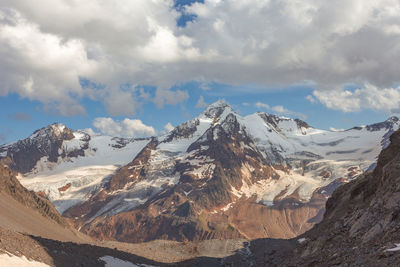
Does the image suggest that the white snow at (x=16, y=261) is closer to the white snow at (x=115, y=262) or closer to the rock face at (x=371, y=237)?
the white snow at (x=115, y=262)

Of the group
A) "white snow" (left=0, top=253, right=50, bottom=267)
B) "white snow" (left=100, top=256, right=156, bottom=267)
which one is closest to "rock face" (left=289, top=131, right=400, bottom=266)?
"white snow" (left=0, top=253, right=50, bottom=267)

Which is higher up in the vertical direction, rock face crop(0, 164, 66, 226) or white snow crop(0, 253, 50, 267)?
rock face crop(0, 164, 66, 226)

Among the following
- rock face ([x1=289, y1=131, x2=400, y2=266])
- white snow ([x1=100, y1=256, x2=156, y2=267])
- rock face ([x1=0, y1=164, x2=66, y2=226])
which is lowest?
white snow ([x1=100, y1=256, x2=156, y2=267])

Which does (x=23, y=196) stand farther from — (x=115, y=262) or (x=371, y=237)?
(x=371, y=237)

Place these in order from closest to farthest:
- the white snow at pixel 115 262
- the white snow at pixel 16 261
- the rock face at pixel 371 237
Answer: the rock face at pixel 371 237 → the white snow at pixel 16 261 → the white snow at pixel 115 262

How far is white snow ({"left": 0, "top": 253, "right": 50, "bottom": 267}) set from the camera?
4138cm

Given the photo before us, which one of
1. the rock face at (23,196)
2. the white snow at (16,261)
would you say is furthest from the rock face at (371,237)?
the rock face at (23,196)

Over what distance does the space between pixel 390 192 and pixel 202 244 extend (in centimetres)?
7866

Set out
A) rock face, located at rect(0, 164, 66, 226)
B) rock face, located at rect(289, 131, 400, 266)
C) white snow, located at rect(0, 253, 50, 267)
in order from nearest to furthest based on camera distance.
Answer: rock face, located at rect(289, 131, 400, 266)
white snow, located at rect(0, 253, 50, 267)
rock face, located at rect(0, 164, 66, 226)

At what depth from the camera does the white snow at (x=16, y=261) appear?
41.4m

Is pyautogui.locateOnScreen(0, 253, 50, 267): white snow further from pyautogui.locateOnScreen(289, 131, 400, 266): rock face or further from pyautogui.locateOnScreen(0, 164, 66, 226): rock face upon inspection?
pyautogui.locateOnScreen(0, 164, 66, 226): rock face

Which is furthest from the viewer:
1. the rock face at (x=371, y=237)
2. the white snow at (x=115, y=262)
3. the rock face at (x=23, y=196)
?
the rock face at (x=23, y=196)

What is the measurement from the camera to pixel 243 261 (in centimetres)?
8981

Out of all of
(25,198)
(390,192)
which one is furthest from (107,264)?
(25,198)
